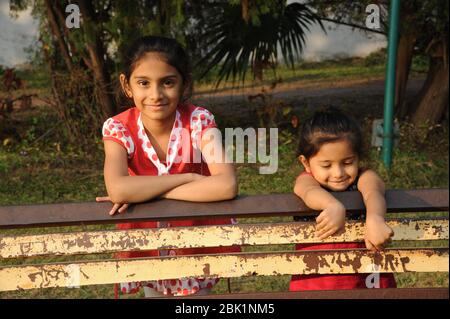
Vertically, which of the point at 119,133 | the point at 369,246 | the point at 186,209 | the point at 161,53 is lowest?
the point at 369,246

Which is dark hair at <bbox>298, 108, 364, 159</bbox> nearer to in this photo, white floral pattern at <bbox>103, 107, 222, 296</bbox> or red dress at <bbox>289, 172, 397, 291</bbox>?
red dress at <bbox>289, 172, 397, 291</bbox>

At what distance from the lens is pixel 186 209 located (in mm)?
1613

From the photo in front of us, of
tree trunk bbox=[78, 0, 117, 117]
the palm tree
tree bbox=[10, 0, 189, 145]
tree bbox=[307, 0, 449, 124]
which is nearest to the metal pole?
tree bbox=[307, 0, 449, 124]

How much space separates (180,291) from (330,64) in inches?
333

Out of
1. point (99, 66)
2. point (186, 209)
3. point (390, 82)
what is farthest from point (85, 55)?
point (186, 209)

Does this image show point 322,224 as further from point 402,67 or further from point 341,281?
point 402,67

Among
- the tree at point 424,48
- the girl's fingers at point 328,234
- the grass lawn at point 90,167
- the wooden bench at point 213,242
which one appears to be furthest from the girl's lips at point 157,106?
the tree at point 424,48

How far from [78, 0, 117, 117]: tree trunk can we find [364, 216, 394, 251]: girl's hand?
4327 millimetres

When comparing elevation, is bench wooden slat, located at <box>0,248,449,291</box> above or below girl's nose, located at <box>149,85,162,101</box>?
below

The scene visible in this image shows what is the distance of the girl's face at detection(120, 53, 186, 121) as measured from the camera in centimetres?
199

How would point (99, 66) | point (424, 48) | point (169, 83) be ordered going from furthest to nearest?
point (424, 48) → point (99, 66) → point (169, 83)

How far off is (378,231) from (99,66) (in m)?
4.54
